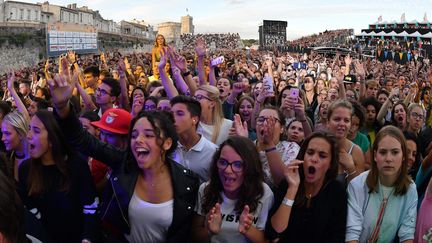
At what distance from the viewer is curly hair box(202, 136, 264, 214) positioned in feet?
9.37

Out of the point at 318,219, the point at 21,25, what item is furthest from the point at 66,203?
the point at 21,25

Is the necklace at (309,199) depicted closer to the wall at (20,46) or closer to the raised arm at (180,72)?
the raised arm at (180,72)

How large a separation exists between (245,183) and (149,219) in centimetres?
66

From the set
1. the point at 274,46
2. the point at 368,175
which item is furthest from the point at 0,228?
the point at 274,46

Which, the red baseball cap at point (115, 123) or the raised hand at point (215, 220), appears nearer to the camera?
the raised hand at point (215, 220)

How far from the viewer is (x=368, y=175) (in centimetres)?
312

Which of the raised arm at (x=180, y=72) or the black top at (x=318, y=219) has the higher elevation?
the raised arm at (x=180, y=72)

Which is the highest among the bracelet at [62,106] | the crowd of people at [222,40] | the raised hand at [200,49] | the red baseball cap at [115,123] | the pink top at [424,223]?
the crowd of people at [222,40]

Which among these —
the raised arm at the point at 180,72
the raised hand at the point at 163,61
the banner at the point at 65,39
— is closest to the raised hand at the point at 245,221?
the raised arm at the point at 180,72

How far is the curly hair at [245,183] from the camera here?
9.37 feet

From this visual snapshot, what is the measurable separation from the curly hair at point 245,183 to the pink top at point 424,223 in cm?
113

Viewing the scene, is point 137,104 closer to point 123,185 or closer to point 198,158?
point 198,158

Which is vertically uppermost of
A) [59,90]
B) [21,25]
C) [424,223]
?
[21,25]

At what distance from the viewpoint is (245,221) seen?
262 cm
